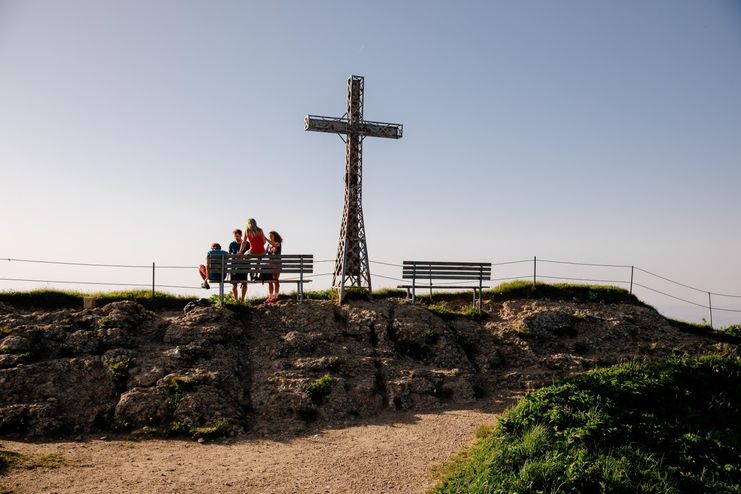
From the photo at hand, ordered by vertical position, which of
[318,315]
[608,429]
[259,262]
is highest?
[259,262]

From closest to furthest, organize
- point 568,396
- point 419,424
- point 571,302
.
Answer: point 568,396 < point 419,424 < point 571,302

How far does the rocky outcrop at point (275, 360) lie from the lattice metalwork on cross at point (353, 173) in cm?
471

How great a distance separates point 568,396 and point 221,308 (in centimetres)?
1005

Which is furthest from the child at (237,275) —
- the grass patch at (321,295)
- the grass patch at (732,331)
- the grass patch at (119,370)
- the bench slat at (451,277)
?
the grass patch at (732,331)

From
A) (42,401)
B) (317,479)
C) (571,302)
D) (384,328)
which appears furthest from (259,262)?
(571,302)

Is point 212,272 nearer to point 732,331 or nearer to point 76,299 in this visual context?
point 76,299

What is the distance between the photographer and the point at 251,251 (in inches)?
711

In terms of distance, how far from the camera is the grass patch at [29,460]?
9.82m

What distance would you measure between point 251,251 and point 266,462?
878 cm

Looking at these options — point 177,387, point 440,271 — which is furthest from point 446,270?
point 177,387

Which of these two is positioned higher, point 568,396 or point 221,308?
point 221,308

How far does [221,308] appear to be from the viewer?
1675cm

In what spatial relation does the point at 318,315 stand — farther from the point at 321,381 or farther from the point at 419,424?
the point at 419,424

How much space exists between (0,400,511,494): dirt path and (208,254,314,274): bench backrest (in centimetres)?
660
